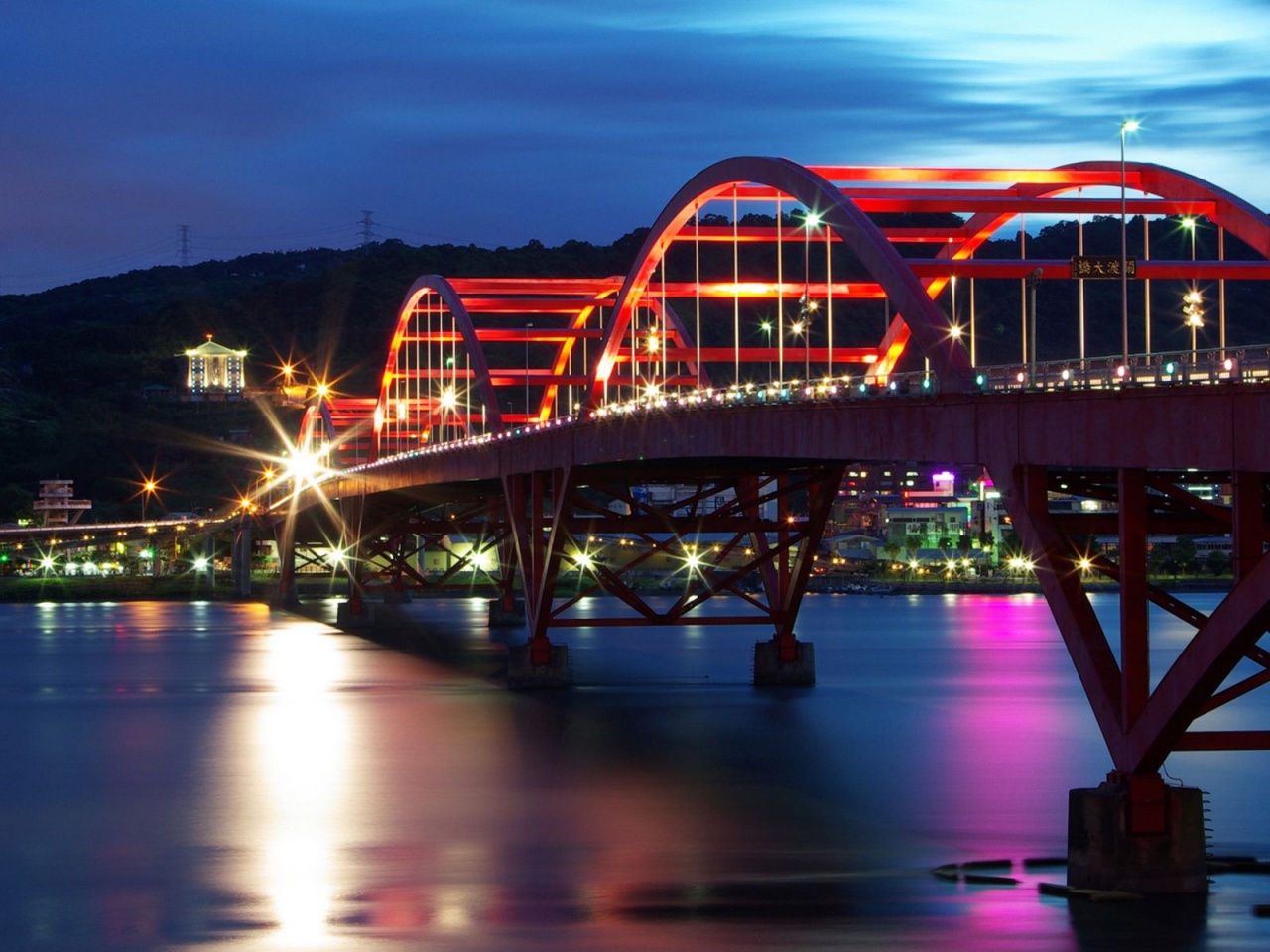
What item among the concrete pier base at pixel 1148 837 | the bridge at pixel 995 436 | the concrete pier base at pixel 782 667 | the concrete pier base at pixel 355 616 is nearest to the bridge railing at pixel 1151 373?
the bridge at pixel 995 436

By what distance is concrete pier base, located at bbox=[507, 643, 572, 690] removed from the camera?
68.9 m

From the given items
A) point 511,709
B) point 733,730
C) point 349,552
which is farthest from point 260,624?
point 733,730

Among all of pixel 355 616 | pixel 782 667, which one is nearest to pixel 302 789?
pixel 782 667

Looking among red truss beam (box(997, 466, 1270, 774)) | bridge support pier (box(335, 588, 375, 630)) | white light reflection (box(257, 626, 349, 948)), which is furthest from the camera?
bridge support pier (box(335, 588, 375, 630))

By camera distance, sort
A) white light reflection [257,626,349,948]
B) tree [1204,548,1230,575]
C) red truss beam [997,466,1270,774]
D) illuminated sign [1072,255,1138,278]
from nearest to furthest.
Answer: red truss beam [997,466,1270,774] < white light reflection [257,626,349,948] < illuminated sign [1072,255,1138,278] < tree [1204,548,1230,575]

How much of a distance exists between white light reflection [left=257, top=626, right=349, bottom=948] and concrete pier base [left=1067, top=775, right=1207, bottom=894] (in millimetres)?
10934

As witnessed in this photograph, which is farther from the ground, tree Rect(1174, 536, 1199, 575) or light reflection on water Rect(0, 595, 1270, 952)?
tree Rect(1174, 536, 1199, 575)

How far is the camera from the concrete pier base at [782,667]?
225 feet

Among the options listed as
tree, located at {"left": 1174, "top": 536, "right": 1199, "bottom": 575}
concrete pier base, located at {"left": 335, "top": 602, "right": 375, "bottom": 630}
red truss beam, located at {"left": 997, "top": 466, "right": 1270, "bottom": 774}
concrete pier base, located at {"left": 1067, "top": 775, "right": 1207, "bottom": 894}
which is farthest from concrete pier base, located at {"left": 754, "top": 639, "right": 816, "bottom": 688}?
tree, located at {"left": 1174, "top": 536, "right": 1199, "bottom": 575}

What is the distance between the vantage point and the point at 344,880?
34.9 m

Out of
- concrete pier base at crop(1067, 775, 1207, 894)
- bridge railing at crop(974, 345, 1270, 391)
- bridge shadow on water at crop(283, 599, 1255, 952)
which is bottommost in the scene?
bridge shadow on water at crop(283, 599, 1255, 952)

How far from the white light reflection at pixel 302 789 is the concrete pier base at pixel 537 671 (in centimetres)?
587

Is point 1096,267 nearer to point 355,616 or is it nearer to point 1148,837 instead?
point 1148,837

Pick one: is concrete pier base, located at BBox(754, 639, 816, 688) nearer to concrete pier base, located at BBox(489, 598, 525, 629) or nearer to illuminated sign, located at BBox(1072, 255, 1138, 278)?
illuminated sign, located at BBox(1072, 255, 1138, 278)
